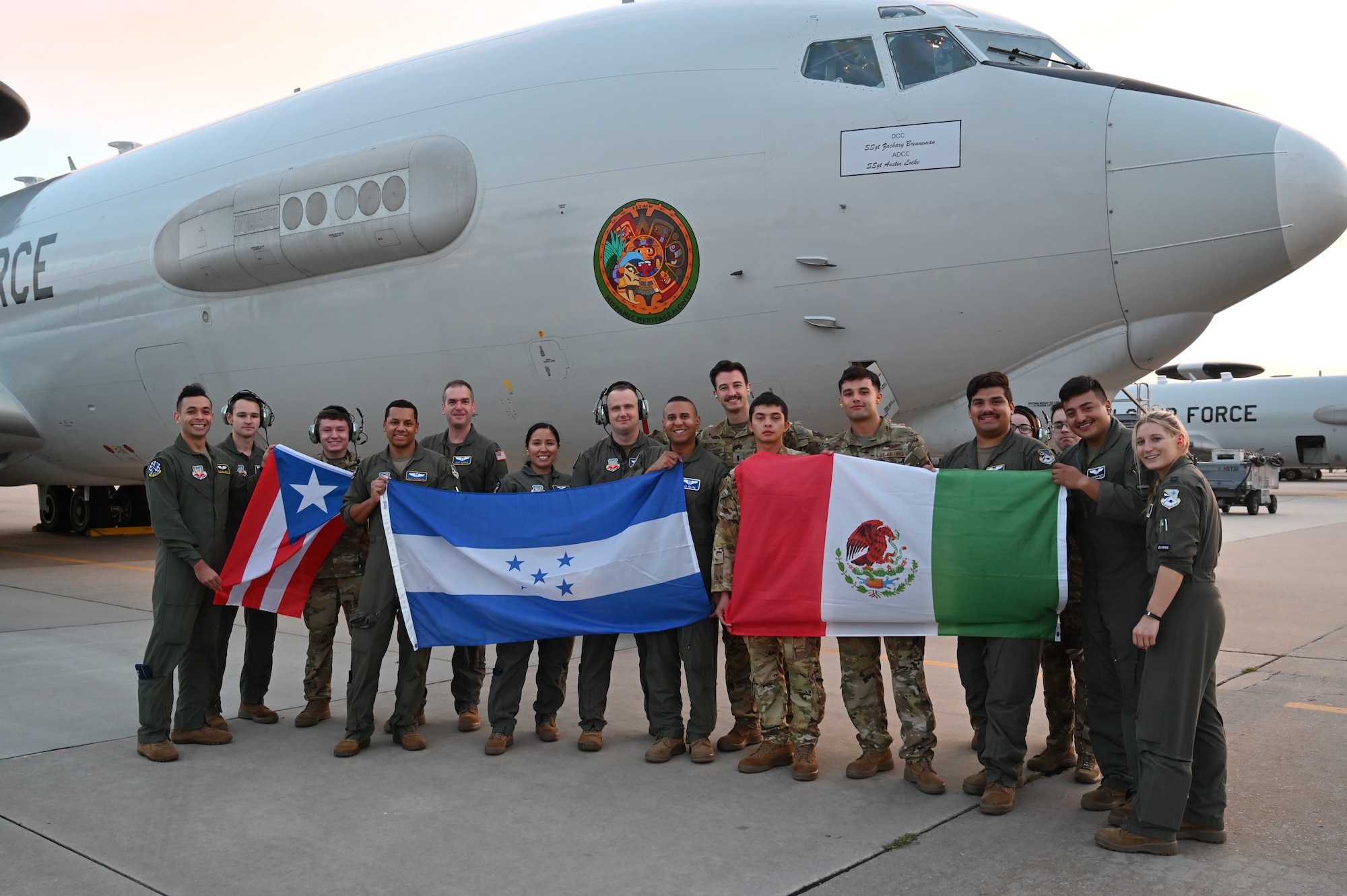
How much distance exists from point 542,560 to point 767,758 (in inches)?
69.9

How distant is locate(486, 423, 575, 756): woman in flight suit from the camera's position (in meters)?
5.77

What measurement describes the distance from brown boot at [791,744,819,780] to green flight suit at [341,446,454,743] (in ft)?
7.40

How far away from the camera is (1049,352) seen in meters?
7.18

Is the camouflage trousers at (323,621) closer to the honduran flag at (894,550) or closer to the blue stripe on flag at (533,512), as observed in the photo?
the blue stripe on flag at (533,512)

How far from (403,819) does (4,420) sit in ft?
38.4

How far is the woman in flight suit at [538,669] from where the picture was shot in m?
5.77

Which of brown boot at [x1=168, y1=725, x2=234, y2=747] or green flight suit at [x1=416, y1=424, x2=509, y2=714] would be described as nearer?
brown boot at [x1=168, y1=725, x2=234, y2=747]

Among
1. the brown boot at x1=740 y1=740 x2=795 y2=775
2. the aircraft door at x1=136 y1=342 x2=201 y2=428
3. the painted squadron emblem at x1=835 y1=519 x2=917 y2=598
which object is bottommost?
the brown boot at x1=740 y1=740 x2=795 y2=775

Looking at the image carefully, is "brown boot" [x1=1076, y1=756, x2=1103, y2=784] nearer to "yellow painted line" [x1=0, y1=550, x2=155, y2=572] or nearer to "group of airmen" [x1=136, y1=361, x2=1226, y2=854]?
"group of airmen" [x1=136, y1=361, x2=1226, y2=854]

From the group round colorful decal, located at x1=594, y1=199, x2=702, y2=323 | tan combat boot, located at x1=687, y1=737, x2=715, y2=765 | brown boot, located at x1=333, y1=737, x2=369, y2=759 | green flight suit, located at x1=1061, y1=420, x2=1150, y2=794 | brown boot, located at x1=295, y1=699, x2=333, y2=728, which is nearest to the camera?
green flight suit, located at x1=1061, y1=420, x2=1150, y2=794

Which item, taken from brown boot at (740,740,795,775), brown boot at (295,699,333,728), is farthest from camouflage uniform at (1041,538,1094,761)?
brown boot at (295,699,333,728)

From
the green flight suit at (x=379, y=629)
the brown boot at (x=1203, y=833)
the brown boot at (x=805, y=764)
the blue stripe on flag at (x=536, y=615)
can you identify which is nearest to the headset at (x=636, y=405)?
the blue stripe on flag at (x=536, y=615)

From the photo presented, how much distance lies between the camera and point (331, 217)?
8992 mm

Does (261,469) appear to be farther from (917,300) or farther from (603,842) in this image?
(917,300)
